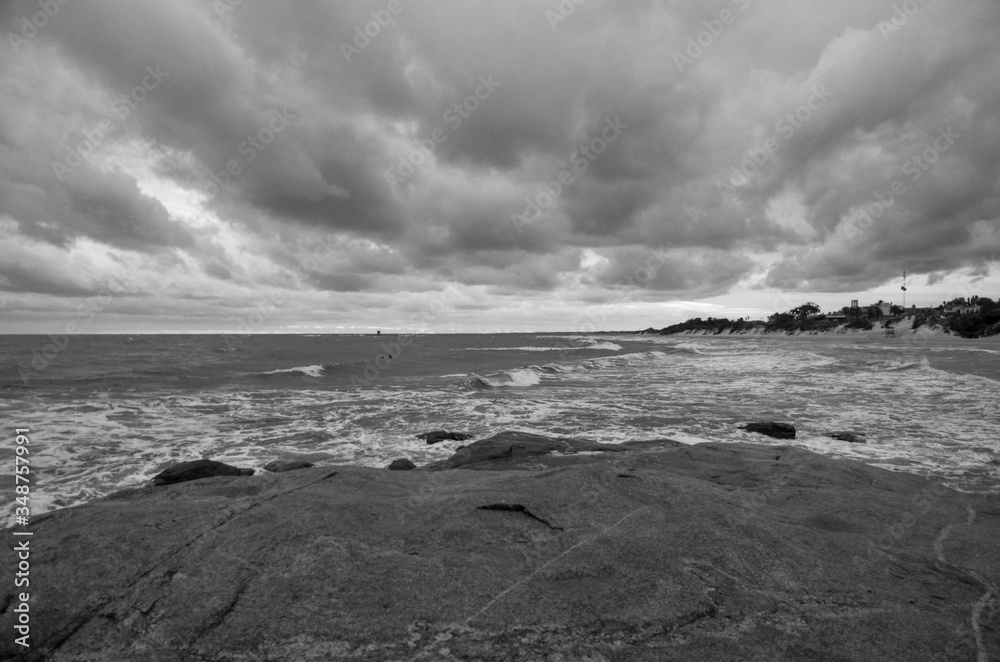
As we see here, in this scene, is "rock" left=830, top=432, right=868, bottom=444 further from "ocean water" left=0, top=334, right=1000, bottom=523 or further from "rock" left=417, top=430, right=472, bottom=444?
"rock" left=417, top=430, right=472, bottom=444

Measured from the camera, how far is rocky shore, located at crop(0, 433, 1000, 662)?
311cm

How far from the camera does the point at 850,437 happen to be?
1215 cm

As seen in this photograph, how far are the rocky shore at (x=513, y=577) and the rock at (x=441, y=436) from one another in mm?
6821

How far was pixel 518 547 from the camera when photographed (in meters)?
4.29

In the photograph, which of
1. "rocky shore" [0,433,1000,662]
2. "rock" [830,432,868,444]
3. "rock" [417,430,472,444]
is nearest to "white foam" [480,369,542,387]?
"rock" [417,430,472,444]

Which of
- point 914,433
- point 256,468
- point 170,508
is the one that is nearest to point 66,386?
point 256,468

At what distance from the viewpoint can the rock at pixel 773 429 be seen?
12672mm

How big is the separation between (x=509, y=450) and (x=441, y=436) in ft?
12.0

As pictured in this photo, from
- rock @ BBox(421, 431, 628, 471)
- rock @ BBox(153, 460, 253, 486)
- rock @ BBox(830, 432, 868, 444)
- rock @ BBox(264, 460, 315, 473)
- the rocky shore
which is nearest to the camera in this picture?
the rocky shore

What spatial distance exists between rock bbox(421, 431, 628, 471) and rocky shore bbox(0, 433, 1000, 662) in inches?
129

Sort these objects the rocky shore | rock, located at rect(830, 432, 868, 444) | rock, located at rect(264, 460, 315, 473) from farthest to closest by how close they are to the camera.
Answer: rock, located at rect(830, 432, 868, 444), rock, located at rect(264, 460, 315, 473), the rocky shore

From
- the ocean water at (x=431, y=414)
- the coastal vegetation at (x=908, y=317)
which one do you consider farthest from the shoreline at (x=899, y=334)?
the ocean water at (x=431, y=414)

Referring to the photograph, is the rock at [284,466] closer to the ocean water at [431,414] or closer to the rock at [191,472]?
the rock at [191,472]

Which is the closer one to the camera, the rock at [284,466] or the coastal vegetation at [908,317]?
the rock at [284,466]
